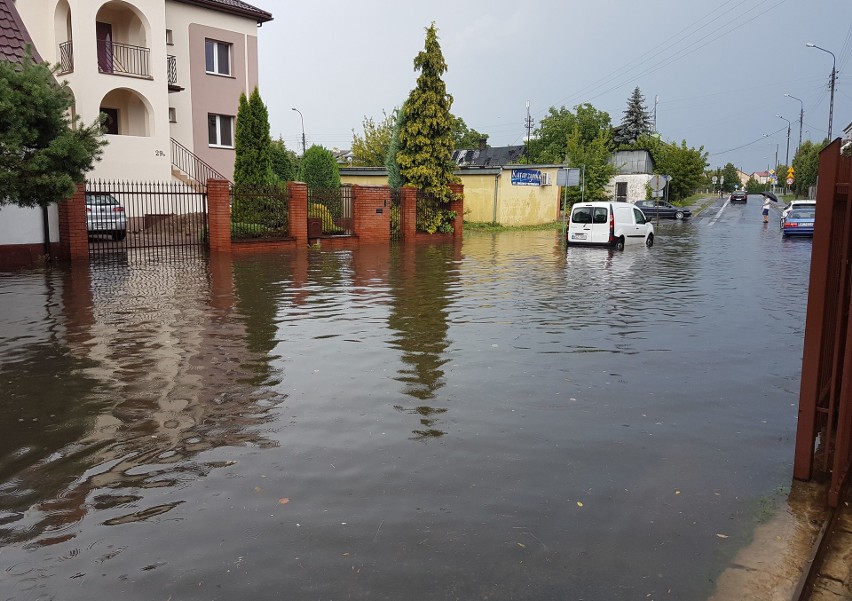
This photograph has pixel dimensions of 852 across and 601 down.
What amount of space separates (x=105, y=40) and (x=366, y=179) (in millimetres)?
19112

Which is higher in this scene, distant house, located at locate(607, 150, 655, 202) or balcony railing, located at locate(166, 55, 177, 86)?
balcony railing, located at locate(166, 55, 177, 86)

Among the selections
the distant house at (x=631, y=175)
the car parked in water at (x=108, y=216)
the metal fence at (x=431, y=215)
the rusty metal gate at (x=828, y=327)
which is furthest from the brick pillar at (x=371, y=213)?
the distant house at (x=631, y=175)

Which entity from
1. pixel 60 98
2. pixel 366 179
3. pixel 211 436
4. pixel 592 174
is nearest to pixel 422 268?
pixel 60 98

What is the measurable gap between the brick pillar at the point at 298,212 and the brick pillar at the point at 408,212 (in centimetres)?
651

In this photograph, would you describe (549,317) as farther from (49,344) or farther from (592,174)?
(592,174)

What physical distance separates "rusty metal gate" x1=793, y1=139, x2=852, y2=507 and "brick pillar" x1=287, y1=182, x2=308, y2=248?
21.3 m

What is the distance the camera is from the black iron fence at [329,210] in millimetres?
26984

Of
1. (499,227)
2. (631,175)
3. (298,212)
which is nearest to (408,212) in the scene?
(298,212)

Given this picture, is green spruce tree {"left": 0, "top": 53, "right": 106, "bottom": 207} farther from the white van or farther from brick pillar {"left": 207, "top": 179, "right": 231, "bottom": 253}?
the white van

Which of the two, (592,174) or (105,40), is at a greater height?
(105,40)

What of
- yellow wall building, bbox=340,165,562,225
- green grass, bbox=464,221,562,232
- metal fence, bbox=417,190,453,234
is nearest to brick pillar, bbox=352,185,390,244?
metal fence, bbox=417,190,453,234

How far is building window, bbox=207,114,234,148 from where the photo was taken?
33.5 metres

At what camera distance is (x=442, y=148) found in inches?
1258

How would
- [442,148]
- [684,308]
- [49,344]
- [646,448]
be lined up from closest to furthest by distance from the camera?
1. [646,448]
2. [49,344]
3. [684,308]
4. [442,148]
